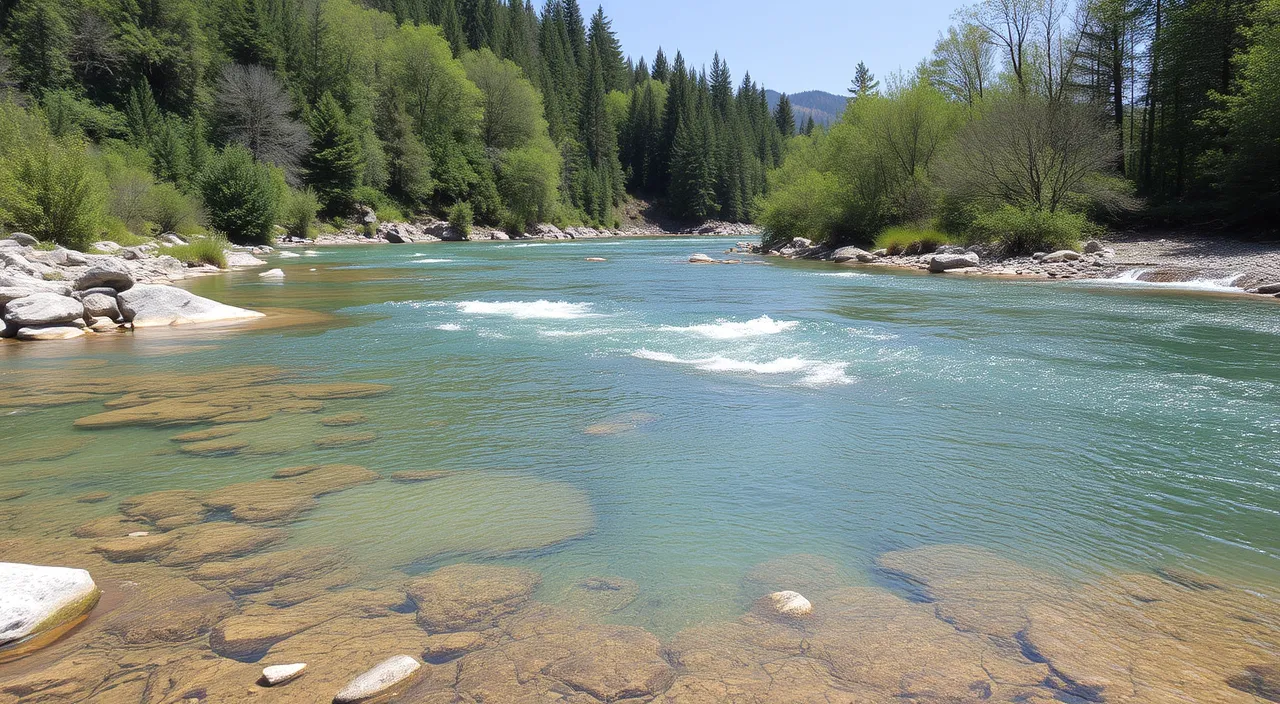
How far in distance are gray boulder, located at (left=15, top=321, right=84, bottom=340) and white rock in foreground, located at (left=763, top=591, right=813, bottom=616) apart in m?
14.8

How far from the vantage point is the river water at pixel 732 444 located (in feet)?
16.7

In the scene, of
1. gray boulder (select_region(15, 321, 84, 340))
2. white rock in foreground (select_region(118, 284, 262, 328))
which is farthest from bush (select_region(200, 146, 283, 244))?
gray boulder (select_region(15, 321, 84, 340))

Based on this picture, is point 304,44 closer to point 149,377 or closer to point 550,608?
point 149,377

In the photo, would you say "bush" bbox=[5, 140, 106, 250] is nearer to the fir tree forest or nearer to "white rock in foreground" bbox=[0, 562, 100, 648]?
the fir tree forest

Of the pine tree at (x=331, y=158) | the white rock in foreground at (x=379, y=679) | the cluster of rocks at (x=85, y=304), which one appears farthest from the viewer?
the pine tree at (x=331, y=158)

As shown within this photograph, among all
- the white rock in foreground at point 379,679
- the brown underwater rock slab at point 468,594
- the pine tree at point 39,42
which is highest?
the pine tree at point 39,42

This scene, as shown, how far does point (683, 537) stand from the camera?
5312mm

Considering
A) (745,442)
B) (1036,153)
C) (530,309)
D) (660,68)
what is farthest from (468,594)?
(660,68)

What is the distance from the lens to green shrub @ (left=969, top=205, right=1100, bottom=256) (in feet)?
96.1

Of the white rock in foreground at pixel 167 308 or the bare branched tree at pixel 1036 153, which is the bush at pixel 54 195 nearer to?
the white rock in foreground at pixel 167 308

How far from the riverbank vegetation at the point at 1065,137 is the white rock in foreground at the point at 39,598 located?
3185cm

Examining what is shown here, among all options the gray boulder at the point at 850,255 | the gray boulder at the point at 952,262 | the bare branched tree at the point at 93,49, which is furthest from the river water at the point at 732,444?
the bare branched tree at the point at 93,49

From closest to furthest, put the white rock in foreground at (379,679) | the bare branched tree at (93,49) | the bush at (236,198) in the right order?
the white rock in foreground at (379,679) < the bush at (236,198) < the bare branched tree at (93,49)

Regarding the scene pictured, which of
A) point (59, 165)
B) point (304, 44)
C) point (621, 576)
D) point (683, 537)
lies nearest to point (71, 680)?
point (621, 576)
